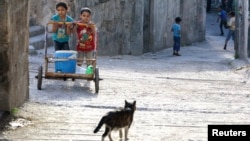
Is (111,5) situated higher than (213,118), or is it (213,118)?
(111,5)

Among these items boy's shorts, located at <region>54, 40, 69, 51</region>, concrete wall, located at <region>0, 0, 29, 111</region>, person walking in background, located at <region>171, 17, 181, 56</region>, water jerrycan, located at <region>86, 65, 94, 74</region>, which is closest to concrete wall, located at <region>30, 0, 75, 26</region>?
person walking in background, located at <region>171, 17, 181, 56</region>

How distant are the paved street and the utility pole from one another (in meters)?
1.83

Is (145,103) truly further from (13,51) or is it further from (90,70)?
(13,51)

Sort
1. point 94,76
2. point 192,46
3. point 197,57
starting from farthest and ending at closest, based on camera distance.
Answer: point 192,46, point 197,57, point 94,76

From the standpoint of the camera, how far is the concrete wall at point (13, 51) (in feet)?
26.8

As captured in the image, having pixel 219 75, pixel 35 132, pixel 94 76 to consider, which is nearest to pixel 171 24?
pixel 219 75

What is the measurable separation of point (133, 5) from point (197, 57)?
2.81 m

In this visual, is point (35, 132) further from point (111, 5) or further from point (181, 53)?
point (181, 53)

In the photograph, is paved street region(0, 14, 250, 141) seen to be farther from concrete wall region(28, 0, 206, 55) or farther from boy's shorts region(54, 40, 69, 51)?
Result: concrete wall region(28, 0, 206, 55)

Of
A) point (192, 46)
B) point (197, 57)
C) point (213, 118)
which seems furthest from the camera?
point (192, 46)

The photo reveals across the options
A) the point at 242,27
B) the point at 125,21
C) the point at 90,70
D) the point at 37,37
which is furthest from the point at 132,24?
the point at 90,70

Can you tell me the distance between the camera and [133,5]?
21984mm

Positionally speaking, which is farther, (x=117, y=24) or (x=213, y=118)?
(x=117, y=24)

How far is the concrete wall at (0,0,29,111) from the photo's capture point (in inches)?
322
